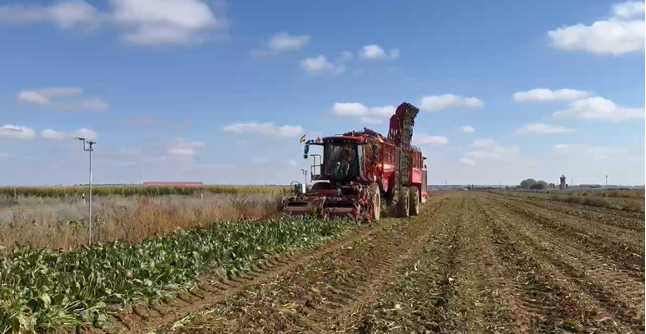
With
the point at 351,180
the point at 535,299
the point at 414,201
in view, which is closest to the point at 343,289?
the point at 535,299

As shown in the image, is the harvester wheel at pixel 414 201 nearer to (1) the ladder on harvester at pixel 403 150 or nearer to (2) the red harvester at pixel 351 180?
(1) the ladder on harvester at pixel 403 150

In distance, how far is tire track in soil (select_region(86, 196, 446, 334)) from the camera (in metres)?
6.54

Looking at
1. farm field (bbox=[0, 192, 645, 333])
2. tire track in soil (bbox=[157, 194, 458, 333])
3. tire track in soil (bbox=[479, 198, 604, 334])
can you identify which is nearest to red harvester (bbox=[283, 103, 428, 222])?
farm field (bbox=[0, 192, 645, 333])

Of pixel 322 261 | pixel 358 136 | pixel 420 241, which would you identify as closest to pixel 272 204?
pixel 358 136

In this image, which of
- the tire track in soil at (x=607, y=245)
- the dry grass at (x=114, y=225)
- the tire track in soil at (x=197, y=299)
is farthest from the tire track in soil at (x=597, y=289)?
the dry grass at (x=114, y=225)

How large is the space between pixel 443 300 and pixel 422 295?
1.68ft

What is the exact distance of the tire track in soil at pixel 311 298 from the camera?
662cm

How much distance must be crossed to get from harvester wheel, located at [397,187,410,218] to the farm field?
→ 34.3 feet

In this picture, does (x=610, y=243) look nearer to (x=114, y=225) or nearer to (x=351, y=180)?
(x=351, y=180)

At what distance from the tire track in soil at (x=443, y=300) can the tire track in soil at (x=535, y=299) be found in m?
0.20

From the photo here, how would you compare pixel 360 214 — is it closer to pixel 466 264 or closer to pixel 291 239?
pixel 291 239

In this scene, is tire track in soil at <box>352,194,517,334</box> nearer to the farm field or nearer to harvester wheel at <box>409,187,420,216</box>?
the farm field

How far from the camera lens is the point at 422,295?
26.7 feet

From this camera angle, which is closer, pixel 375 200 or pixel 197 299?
pixel 197 299
